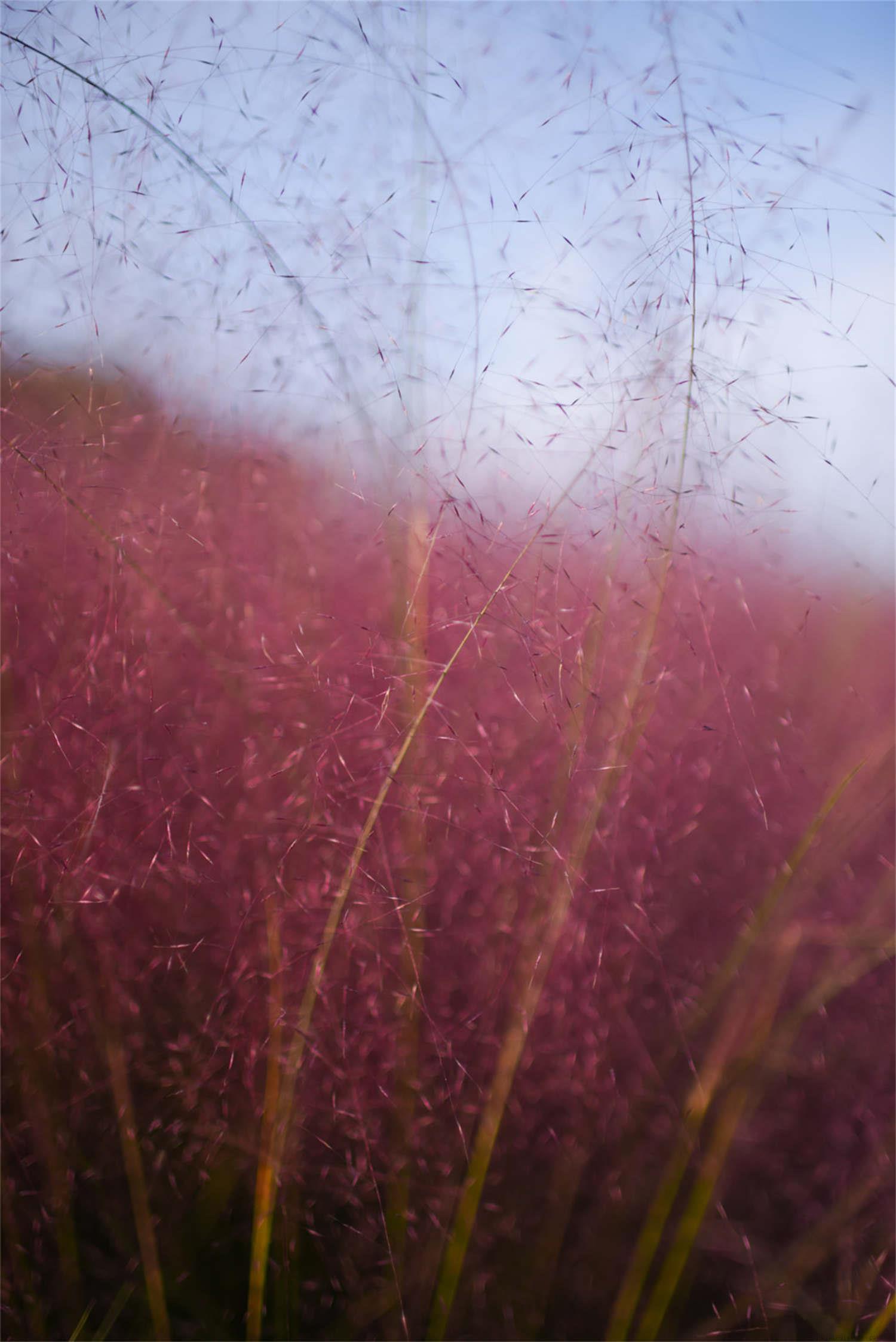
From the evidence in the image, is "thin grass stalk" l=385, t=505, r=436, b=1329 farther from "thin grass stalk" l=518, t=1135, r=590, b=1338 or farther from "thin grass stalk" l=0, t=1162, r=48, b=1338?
"thin grass stalk" l=0, t=1162, r=48, b=1338

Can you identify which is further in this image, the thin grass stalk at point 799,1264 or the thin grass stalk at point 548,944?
the thin grass stalk at point 799,1264

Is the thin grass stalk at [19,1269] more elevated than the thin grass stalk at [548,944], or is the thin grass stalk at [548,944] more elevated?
the thin grass stalk at [548,944]

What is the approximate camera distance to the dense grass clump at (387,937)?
58 cm

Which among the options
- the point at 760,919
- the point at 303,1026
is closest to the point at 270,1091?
the point at 303,1026

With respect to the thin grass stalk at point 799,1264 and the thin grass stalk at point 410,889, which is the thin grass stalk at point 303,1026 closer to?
the thin grass stalk at point 410,889

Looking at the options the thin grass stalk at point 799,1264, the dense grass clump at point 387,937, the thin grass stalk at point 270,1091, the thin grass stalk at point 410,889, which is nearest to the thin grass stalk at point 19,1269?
the dense grass clump at point 387,937

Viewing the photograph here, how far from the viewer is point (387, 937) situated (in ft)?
1.97

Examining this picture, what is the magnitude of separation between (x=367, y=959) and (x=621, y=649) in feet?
0.98

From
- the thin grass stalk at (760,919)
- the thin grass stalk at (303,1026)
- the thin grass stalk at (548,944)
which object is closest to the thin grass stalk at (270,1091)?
the thin grass stalk at (303,1026)

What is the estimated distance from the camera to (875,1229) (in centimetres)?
64

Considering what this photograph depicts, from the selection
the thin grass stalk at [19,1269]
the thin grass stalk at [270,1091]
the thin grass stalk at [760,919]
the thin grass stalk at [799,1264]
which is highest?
the thin grass stalk at [760,919]

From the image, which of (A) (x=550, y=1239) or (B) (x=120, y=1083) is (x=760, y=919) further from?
(B) (x=120, y=1083)

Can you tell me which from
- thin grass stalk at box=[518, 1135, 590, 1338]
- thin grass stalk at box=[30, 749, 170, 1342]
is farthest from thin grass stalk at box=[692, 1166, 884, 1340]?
thin grass stalk at box=[30, 749, 170, 1342]

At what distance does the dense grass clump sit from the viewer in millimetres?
581
